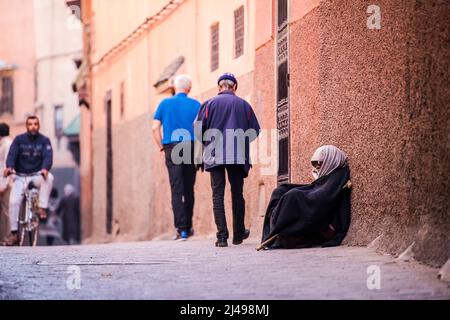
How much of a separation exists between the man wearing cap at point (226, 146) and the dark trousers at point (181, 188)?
1.98 meters

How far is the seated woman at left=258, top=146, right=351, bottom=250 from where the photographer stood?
10.6m

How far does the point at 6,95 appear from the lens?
52.6 meters

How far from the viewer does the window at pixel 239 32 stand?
15844 millimetres

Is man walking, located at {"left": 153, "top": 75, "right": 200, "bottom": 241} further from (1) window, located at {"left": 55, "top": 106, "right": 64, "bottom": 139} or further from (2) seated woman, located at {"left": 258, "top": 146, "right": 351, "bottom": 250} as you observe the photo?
(1) window, located at {"left": 55, "top": 106, "right": 64, "bottom": 139}

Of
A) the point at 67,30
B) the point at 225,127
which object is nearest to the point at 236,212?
the point at 225,127

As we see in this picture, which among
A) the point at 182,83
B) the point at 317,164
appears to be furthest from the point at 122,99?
the point at 317,164

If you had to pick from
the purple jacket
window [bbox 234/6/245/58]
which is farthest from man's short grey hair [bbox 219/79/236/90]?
window [bbox 234/6/245/58]

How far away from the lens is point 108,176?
2684 cm

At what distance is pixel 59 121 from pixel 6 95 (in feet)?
12.0

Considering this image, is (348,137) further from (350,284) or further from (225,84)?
(350,284)

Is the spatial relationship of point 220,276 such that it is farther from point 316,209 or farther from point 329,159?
point 329,159

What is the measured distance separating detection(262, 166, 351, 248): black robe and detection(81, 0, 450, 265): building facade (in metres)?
0.12

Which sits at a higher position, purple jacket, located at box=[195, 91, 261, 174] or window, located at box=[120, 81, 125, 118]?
window, located at box=[120, 81, 125, 118]

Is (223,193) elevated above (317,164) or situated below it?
below
